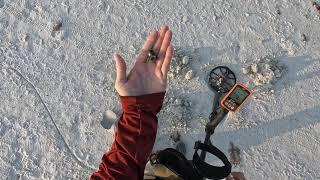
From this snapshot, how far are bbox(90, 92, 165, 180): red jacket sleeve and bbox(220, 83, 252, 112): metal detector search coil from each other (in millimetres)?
539

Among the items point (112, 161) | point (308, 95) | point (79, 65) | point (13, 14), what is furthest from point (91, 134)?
point (308, 95)

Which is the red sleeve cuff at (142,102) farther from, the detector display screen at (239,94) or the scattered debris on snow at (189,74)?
the scattered debris on snow at (189,74)

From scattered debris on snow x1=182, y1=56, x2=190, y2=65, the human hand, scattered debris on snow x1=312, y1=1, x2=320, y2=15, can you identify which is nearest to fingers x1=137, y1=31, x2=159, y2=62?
the human hand

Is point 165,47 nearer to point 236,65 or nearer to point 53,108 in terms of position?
point 236,65

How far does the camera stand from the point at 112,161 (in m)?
2.92

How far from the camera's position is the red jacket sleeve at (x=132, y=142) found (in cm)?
288

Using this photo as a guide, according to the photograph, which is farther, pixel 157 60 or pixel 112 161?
pixel 157 60

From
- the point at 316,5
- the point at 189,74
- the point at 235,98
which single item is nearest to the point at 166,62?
the point at 235,98

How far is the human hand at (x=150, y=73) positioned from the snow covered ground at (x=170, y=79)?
2.04 ft

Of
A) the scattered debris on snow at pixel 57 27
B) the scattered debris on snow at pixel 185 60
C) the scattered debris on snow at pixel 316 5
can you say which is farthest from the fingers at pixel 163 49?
the scattered debris on snow at pixel 316 5

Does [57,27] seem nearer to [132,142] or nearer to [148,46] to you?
[148,46]

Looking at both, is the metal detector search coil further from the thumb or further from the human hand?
the thumb

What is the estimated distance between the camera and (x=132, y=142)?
293cm

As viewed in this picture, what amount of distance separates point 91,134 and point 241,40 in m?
1.57
